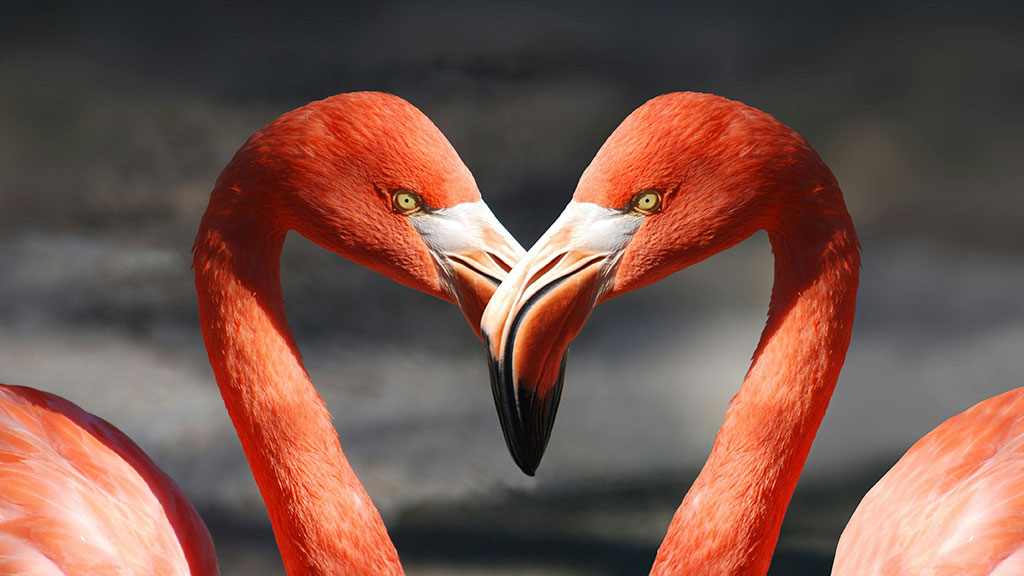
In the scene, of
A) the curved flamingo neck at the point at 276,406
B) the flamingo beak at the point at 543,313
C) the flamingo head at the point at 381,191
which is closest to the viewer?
the flamingo beak at the point at 543,313

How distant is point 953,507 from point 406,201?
1267 millimetres

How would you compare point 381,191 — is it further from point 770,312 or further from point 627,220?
point 770,312

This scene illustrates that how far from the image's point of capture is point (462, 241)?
74.8 inches

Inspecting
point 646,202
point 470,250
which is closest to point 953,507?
point 646,202

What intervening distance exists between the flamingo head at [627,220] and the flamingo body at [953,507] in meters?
0.74

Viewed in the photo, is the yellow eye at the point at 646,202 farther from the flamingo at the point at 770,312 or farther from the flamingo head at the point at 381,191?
the flamingo head at the point at 381,191

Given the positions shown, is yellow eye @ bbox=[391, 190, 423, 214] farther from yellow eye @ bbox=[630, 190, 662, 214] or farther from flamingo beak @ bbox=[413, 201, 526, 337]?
yellow eye @ bbox=[630, 190, 662, 214]

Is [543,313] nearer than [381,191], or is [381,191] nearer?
[543,313]

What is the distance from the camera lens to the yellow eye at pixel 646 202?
184cm

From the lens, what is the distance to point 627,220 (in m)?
1.85

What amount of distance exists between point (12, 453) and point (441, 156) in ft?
3.43

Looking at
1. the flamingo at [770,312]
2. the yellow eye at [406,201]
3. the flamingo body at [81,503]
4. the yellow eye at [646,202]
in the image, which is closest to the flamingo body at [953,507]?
the flamingo at [770,312]

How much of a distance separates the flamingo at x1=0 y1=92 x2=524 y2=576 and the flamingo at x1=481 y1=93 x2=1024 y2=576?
164 millimetres

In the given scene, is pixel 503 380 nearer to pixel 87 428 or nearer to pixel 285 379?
pixel 285 379
